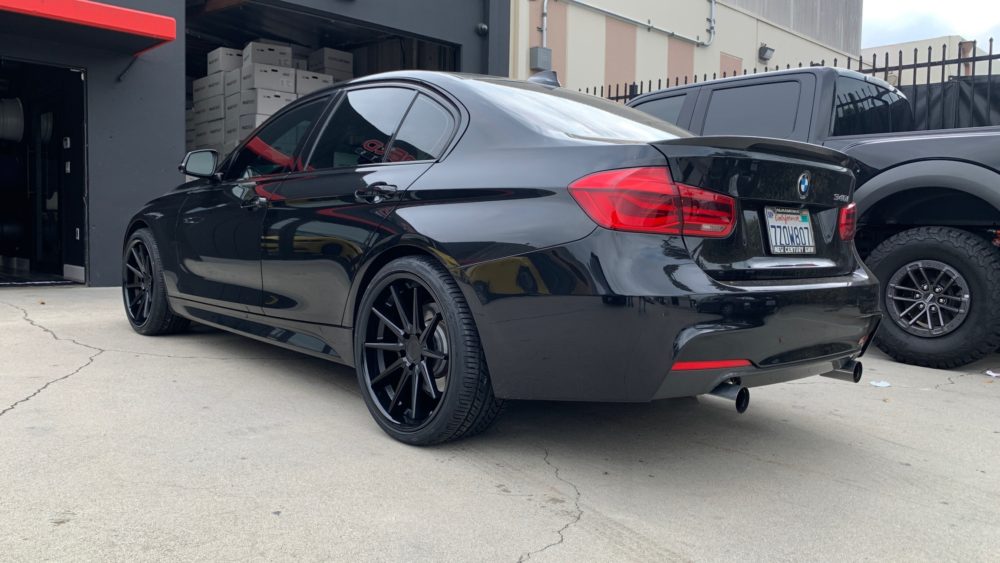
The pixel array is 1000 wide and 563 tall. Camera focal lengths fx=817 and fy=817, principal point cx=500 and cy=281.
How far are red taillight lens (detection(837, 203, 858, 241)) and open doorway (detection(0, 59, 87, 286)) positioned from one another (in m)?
8.14

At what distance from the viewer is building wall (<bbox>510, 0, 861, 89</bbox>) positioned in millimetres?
14281

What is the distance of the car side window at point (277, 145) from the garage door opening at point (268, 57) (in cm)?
635

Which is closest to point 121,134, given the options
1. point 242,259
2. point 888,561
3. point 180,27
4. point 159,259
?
point 180,27

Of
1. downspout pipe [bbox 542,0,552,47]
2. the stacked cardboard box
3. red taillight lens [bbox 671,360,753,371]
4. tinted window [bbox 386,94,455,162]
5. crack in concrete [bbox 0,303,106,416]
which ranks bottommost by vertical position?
crack in concrete [bbox 0,303,106,416]

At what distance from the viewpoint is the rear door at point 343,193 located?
3.39 meters

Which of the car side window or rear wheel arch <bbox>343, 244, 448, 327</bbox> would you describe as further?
the car side window

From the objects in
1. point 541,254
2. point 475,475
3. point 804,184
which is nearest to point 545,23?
point 804,184

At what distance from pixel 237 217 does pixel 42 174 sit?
26.1 ft

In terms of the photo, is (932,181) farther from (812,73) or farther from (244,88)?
(244,88)

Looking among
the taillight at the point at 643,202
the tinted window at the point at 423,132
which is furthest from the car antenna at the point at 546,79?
the taillight at the point at 643,202

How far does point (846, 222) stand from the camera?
338cm

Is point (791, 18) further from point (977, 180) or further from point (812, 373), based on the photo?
point (812, 373)

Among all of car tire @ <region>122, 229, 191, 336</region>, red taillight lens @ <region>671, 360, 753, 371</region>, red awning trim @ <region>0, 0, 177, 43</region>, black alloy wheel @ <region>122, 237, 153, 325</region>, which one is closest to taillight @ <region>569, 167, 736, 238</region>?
red taillight lens @ <region>671, 360, 753, 371</region>

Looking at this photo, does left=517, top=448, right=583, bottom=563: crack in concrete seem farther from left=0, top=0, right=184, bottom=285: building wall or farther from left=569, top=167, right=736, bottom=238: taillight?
left=0, top=0, right=184, bottom=285: building wall
